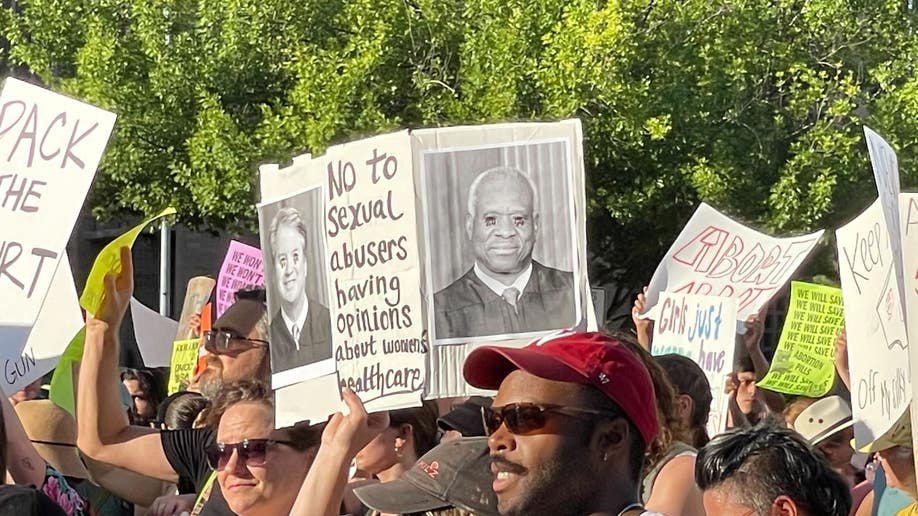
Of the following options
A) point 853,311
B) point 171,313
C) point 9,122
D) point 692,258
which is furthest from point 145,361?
point 171,313

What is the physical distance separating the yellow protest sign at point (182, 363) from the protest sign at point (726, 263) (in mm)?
2169

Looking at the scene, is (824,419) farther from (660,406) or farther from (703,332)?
(660,406)

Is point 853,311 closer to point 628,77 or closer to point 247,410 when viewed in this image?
point 247,410

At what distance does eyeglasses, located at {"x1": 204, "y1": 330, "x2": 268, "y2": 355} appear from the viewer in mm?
5027

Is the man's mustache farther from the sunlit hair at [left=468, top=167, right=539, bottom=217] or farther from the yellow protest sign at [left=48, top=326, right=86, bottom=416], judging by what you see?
the yellow protest sign at [left=48, top=326, right=86, bottom=416]

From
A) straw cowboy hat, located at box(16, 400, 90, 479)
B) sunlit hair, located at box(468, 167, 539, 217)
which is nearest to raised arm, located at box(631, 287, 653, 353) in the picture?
straw cowboy hat, located at box(16, 400, 90, 479)

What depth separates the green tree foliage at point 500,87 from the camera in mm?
17859

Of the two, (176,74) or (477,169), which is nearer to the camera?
(477,169)

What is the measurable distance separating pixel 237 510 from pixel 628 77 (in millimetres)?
13758

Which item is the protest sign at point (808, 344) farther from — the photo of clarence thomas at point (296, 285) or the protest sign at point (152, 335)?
the protest sign at point (152, 335)

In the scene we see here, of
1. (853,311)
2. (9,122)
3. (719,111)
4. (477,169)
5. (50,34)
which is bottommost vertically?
(853,311)

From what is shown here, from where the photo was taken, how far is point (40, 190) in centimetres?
550

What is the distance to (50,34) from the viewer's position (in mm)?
18750

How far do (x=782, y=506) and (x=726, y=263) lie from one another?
4653 millimetres
